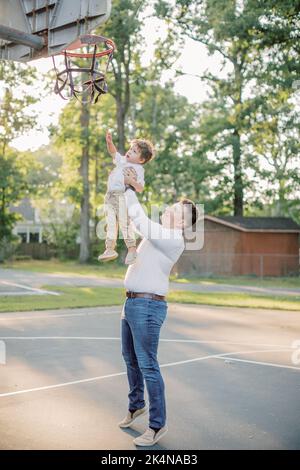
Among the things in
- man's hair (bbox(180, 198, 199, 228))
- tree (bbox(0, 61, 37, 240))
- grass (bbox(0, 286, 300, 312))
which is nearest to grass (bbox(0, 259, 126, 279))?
tree (bbox(0, 61, 37, 240))

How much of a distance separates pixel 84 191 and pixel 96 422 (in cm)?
4534

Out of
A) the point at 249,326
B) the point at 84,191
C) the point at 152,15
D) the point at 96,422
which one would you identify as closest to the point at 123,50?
the point at 152,15

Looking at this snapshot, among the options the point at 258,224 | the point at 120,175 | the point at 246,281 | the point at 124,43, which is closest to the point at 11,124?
the point at 124,43

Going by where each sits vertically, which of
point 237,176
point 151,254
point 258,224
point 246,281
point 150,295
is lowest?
point 246,281

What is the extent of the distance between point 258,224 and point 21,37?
3497 cm

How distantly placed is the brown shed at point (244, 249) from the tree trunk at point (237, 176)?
4460 millimetres

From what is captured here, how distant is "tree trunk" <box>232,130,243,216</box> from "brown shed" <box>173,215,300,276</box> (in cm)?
446

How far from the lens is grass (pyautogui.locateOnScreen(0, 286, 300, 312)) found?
65.7 feet

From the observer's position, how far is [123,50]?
40.9 m

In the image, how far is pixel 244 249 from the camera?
41.4 m

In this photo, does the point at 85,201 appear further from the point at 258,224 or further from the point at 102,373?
the point at 102,373

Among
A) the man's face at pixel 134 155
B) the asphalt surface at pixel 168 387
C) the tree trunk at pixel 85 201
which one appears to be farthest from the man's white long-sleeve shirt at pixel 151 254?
the tree trunk at pixel 85 201

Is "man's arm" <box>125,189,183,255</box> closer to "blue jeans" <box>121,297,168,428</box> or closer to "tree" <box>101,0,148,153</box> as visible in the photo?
"blue jeans" <box>121,297,168,428</box>
